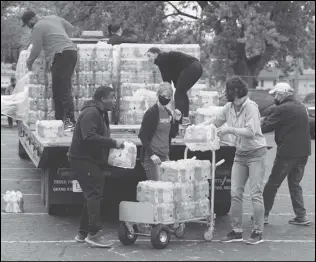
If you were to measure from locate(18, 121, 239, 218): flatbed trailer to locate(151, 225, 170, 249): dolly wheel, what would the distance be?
131cm

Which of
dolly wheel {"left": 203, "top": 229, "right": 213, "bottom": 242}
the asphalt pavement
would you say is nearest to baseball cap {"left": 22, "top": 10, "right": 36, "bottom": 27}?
the asphalt pavement

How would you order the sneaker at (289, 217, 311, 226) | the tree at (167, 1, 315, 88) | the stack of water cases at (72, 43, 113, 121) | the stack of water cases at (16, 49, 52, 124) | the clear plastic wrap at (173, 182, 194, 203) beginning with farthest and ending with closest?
1. the tree at (167, 1, 315, 88)
2. the stack of water cases at (72, 43, 113, 121)
3. the stack of water cases at (16, 49, 52, 124)
4. the sneaker at (289, 217, 311, 226)
5. the clear plastic wrap at (173, 182, 194, 203)

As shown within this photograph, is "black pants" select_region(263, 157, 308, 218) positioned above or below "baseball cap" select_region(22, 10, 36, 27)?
below

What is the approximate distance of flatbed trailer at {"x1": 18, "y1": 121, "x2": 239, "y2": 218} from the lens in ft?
34.3

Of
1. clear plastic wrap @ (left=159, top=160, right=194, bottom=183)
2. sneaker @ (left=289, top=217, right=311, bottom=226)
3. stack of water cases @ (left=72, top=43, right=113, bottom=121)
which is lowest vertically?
sneaker @ (left=289, top=217, right=311, bottom=226)

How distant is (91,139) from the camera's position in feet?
30.4

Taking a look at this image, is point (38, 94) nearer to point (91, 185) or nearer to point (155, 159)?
point (155, 159)

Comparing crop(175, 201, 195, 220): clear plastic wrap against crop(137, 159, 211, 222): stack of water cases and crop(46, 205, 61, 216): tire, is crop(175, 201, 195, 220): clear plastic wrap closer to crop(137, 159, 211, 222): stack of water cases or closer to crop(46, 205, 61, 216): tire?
crop(137, 159, 211, 222): stack of water cases

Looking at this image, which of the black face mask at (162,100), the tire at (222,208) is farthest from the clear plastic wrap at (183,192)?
the tire at (222,208)

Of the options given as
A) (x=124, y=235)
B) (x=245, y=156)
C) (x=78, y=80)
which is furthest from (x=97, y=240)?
(x=78, y=80)

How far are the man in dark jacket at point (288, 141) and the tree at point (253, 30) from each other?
23252 millimetres

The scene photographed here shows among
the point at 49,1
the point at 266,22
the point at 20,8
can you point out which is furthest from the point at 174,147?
the point at 20,8

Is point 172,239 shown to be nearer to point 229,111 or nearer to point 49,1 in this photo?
point 229,111

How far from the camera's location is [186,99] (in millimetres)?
11984
